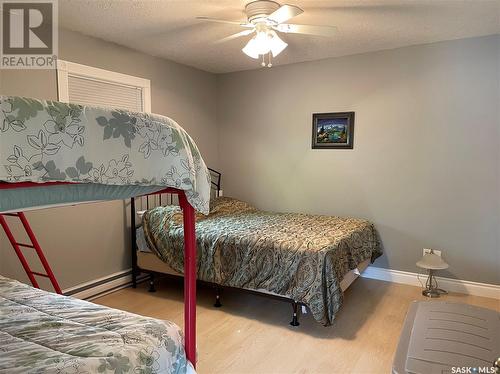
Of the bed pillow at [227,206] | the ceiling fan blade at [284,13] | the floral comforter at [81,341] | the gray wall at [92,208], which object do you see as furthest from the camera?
the bed pillow at [227,206]

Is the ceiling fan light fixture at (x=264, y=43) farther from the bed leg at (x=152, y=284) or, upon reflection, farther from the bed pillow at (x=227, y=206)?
the bed leg at (x=152, y=284)

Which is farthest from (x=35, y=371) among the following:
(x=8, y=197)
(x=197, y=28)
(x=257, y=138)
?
(x=257, y=138)

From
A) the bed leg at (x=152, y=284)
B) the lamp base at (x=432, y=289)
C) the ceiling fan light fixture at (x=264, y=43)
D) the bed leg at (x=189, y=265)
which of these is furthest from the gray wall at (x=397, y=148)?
the bed leg at (x=189, y=265)

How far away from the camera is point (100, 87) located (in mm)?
→ 3416

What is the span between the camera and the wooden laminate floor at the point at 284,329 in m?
2.33

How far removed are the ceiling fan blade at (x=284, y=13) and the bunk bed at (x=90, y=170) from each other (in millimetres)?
1463

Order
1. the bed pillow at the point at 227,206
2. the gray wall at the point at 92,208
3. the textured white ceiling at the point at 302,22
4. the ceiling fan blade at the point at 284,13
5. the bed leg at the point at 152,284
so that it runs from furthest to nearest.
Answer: the bed pillow at the point at 227,206 → the bed leg at the point at 152,284 → the gray wall at the point at 92,208 → the textured white ceiling at the point at 302,22 → the ceiling fan blade at the point at 284,13

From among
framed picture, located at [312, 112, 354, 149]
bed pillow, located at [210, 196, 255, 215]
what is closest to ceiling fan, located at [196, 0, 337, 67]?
framed picture, located at [312, 112, 354, 149]

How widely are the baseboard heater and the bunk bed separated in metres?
Result: 0.95

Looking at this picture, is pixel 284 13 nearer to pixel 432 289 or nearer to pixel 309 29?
pixel 309 29

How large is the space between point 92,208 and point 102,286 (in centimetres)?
77

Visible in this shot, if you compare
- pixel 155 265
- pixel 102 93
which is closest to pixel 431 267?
pixel 155 265

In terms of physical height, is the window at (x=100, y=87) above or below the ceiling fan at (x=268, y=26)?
below

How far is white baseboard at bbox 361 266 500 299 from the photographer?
340 centimetres
